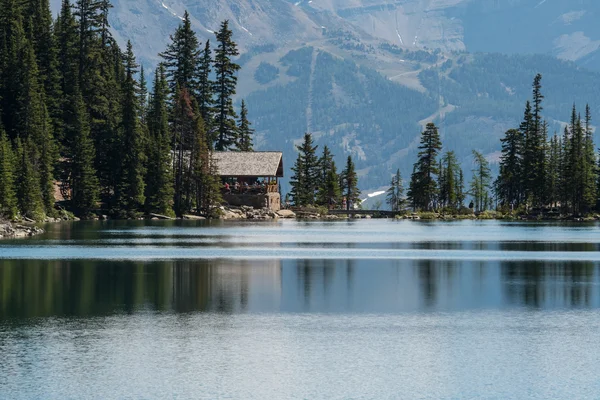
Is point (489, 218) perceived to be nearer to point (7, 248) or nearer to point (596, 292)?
point (7, 248)

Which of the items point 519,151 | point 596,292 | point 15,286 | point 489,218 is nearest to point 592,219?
point 489,218

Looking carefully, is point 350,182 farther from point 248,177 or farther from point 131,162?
point 131,162

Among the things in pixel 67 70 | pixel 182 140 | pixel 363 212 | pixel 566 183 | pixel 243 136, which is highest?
pixel 67 70

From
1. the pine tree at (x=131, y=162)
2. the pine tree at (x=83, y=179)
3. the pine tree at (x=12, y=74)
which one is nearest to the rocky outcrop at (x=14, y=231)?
the pine tree at (x=12, y=74)

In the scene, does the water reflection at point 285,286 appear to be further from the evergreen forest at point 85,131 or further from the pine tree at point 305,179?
the pine tree at point 305,179

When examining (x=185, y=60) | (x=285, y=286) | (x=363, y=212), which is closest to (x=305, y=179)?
(x=363, y=212)

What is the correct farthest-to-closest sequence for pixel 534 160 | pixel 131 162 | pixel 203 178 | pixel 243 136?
pixel 243 136, pixel 534 160, pixel 203 178, pixel 131 162

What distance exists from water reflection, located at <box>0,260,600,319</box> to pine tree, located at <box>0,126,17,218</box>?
41383mm

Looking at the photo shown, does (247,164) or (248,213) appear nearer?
(248,213)

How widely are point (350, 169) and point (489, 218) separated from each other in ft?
125

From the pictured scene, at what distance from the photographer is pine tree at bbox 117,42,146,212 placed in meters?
123

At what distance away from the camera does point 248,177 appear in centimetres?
14312

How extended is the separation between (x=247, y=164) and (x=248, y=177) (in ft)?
5.87

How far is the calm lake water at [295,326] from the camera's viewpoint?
960 inches
